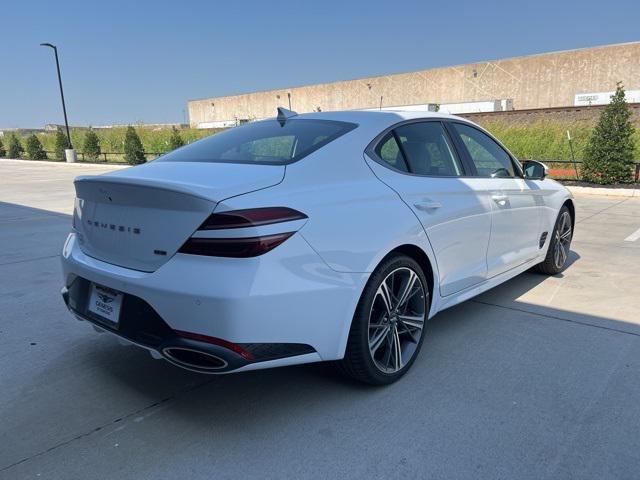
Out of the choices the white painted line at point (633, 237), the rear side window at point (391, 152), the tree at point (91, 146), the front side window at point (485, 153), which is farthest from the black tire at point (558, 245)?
the tree at point (91, 146)

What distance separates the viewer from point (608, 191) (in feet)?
39.9

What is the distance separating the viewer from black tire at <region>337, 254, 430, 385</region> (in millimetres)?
2650

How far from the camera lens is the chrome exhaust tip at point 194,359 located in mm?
2246

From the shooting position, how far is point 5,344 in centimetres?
356

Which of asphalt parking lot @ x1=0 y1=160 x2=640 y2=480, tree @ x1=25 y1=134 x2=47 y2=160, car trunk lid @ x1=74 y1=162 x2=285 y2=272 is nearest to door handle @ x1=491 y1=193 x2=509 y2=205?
asphalt parking lot @ x1=0 y1=160 x2=640 y2=480

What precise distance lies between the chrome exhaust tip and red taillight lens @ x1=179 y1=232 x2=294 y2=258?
1.43 ft

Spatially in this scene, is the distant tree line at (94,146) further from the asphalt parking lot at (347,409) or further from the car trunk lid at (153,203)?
the car trunk lid at (153,203)

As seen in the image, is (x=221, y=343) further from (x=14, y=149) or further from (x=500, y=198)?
(x=14, y=149)

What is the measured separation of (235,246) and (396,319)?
118 centimetres

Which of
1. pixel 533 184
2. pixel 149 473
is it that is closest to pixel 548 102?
pixel 533 184

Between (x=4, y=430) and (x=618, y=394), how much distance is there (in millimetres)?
3184

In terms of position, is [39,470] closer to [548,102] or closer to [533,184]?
[533,184]

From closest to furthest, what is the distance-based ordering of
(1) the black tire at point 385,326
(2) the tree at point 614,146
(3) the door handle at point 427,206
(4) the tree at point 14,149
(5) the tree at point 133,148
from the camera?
(1) the black tire at point 385,326 → (3) the door handle at point 427,206 → (2) the tree at point 614,146 → (5) the tree at point 133,148 → (4) the tree at point 14,149

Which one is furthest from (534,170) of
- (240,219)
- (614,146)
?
(614,146)
